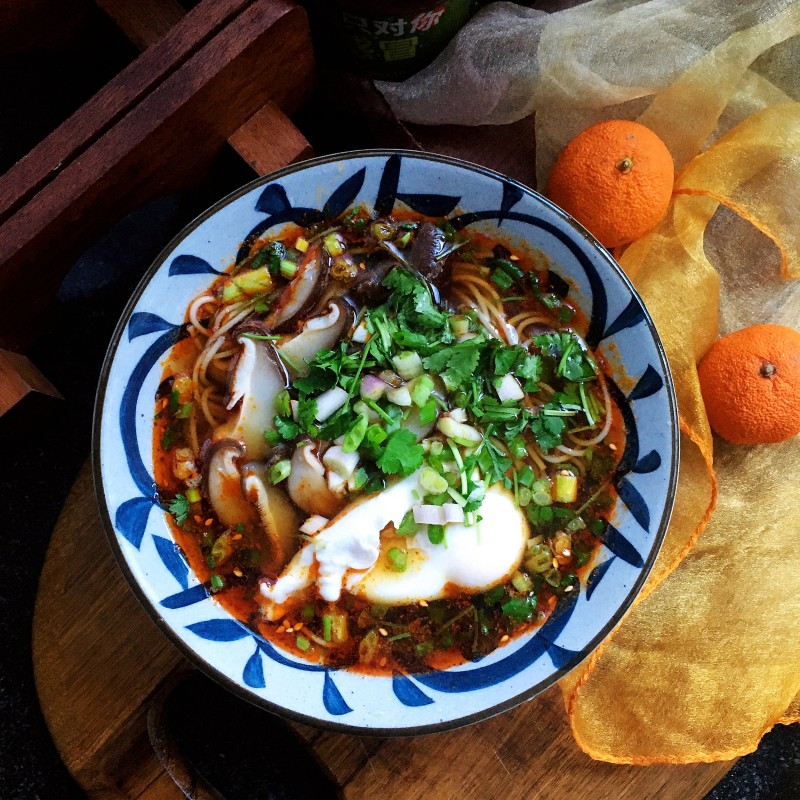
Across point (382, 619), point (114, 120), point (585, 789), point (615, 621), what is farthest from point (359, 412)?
point (585, 789)

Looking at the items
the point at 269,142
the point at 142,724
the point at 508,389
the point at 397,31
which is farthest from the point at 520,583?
the point at 397,31

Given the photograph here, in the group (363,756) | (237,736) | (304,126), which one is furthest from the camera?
(237,736)

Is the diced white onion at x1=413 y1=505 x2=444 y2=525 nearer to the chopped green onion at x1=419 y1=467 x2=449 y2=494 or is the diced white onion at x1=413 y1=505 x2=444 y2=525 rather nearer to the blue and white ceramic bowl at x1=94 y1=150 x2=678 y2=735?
the chopped green onion at x1=419 y1=467 x2=449 y2=494

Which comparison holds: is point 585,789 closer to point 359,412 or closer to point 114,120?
point 359,412

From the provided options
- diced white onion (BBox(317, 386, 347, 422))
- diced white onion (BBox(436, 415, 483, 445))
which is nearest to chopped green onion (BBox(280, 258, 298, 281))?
diced white onion (BBox(317, 386, 347, 422))

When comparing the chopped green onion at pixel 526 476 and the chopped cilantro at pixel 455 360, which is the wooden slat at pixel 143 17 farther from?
the chopped green onion at pixel 526 476

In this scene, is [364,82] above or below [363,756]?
above
